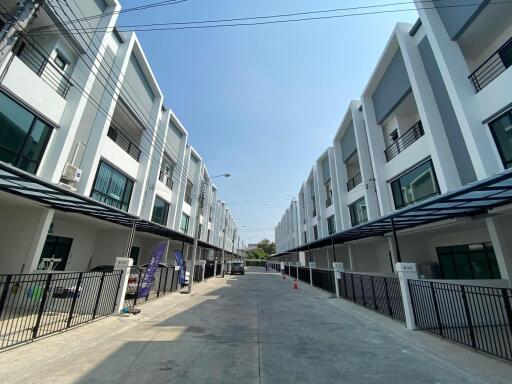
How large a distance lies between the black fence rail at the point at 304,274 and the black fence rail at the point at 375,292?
942 cm

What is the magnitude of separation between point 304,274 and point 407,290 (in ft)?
59.6

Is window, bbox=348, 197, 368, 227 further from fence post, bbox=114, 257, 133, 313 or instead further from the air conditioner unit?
the air conditioner unit

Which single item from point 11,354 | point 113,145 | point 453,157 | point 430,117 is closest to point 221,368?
point 11,354

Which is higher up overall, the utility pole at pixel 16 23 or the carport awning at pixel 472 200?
the utility pole at pixel 16 23

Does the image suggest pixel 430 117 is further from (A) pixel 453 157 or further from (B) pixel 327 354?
(B) pixel 327 354

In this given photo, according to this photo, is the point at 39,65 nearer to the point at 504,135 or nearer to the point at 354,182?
the point at 504,135

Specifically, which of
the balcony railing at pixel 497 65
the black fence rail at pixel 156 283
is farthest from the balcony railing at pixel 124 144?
the balcony railing at pixel 497 65

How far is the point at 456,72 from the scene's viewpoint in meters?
8.70

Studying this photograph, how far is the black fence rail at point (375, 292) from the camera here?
30.0 ft

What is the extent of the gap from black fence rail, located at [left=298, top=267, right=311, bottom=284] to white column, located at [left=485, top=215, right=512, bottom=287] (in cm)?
1662

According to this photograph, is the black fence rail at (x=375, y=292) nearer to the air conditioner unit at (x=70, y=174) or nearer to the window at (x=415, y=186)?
the window at (x=415, y=186)

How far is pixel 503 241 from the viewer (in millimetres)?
7672

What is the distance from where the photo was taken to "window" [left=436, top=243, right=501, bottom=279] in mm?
10125

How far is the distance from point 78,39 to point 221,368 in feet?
46.4
